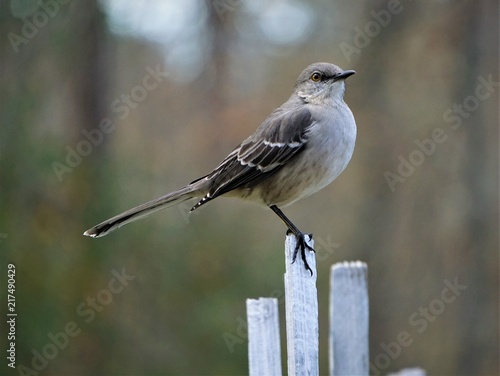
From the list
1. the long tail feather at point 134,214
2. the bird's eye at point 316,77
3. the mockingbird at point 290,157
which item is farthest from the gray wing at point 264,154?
the bird's eye at point 316,77

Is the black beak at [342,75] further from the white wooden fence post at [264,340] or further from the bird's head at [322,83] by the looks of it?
the white wooden fence post at [264,340]

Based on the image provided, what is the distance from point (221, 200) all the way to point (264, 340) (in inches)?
205

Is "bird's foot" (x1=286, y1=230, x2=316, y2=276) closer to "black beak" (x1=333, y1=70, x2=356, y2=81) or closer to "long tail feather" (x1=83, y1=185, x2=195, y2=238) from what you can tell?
"long tail feather" (x1=83, y1=185, x2=195, y2=238)

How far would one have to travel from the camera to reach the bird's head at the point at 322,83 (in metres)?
4.61

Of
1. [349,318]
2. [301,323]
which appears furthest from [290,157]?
[301,323]

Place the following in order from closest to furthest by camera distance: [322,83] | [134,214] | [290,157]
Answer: [134,214] → [290,157] → [322,83]

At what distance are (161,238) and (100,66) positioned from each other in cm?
226

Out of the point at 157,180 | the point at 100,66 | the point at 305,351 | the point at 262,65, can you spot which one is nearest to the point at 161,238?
the point at 157,180

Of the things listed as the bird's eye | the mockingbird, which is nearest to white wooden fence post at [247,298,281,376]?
the mockingbird

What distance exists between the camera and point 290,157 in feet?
14.3

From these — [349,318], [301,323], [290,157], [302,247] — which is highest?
[290,157]

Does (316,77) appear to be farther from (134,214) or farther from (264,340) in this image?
(264,340)

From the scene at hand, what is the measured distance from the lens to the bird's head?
4609 millimetres

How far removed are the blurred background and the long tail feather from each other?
217 cm
